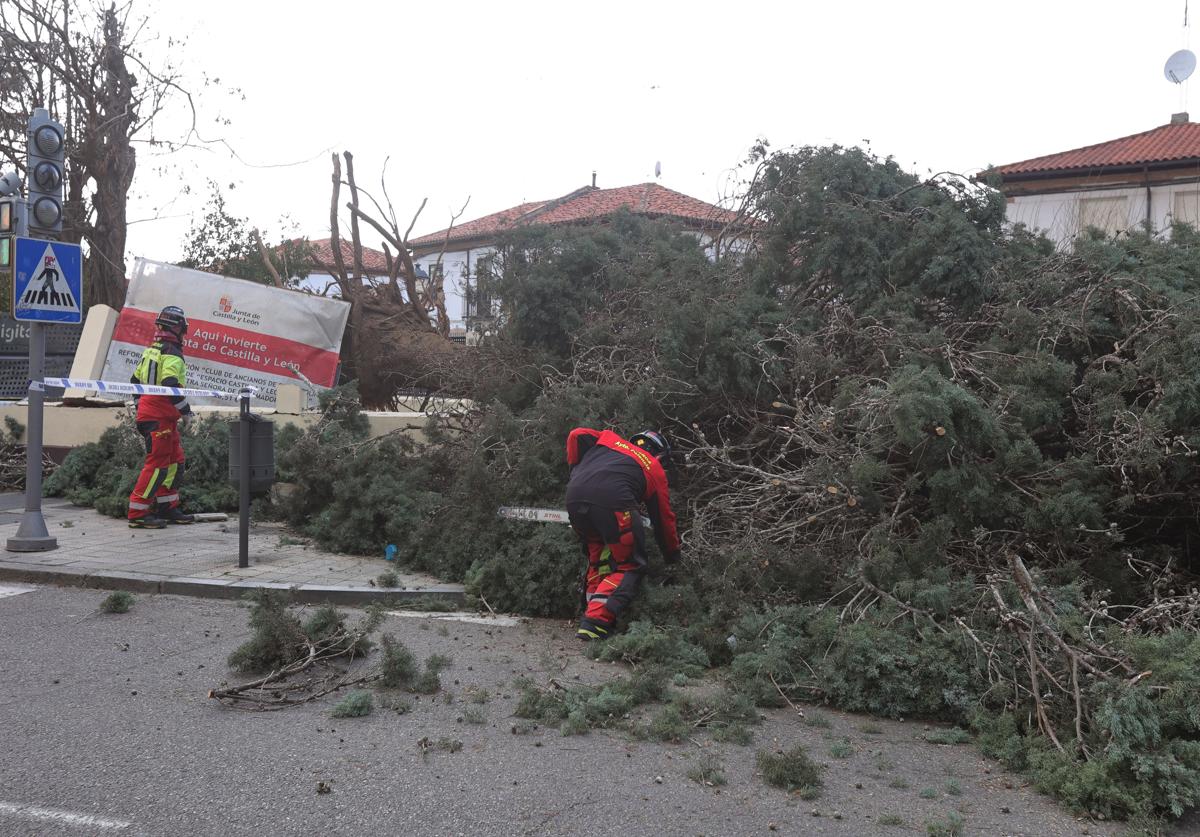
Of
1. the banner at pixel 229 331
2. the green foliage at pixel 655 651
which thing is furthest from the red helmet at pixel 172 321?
the green foliage at pixel 655 651

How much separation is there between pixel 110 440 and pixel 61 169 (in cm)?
366

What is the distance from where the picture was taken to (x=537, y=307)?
32.6 feet

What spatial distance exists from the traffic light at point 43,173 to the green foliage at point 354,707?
6079mm

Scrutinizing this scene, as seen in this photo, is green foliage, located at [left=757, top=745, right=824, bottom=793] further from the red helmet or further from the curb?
the red helmet

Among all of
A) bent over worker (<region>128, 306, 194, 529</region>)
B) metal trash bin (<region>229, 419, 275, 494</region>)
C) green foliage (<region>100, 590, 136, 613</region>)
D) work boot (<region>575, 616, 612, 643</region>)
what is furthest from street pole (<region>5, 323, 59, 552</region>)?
work boot (<region>575, 616, 612, 643</region>)

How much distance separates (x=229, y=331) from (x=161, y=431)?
383 cm

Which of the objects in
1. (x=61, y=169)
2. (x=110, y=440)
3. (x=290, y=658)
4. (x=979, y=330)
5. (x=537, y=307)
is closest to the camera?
(x=290, y=658)

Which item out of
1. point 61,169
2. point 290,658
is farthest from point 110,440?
point 290,658

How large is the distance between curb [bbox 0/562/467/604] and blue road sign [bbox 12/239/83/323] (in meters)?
2.36

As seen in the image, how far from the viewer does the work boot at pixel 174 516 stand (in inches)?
397

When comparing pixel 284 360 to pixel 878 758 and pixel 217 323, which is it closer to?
pixel 217 323

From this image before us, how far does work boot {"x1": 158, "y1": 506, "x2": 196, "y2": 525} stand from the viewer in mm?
10094

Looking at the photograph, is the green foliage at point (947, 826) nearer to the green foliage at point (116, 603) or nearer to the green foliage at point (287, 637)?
the green foliage at point (287, 637)

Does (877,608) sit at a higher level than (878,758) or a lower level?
higher
